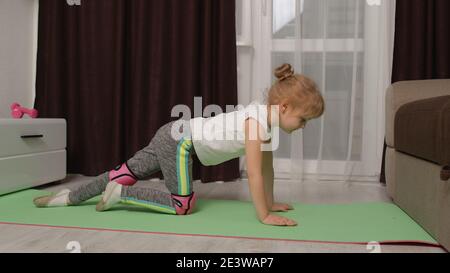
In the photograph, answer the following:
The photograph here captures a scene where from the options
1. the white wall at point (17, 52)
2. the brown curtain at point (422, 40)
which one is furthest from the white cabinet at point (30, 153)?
the brown curtain at point (422, 40)

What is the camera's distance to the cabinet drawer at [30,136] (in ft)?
5.85

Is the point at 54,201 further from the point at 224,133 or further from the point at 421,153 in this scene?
the point at 421,153

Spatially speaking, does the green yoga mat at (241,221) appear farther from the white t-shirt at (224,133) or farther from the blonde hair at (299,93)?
the blonde hair at (299,93)

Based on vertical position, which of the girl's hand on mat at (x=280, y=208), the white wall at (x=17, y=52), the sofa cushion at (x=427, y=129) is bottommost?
the girl's hand on mat at (x=280, y=208)

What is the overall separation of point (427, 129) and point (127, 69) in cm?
170

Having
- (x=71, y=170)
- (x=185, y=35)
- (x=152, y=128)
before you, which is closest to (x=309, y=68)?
(x=185, y=35)

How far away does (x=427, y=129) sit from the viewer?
1.23 meters

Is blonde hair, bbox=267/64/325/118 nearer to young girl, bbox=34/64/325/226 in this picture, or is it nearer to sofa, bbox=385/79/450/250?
young girl, bbox=34/64/325/226

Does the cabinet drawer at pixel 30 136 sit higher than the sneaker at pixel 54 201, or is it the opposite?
the cabinet drawer at pixel 30 136

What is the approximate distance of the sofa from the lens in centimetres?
112

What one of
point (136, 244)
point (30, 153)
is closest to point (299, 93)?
point (136, 244)

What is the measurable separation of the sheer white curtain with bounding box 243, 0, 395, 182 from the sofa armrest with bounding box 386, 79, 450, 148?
0.49 meters

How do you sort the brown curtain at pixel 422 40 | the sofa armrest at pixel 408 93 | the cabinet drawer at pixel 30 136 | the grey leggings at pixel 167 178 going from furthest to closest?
the brown curtain at pixel 422 40 → the cabinet drawer at pixel 30 136 → the sofa armrest at pixel 408 93 → the grey leggings at pixel 167 178

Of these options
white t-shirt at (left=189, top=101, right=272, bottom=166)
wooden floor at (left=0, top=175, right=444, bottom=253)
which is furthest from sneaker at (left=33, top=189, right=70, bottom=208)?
white t-shirt at (left=189, top=101, right=272, bottom=166)
